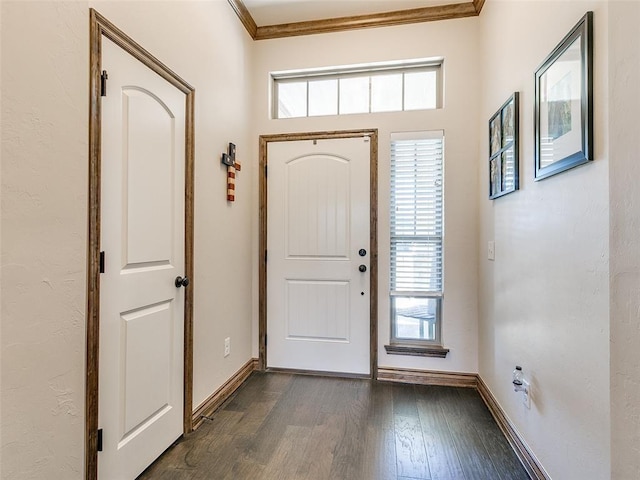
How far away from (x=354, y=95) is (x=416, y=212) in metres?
1.13

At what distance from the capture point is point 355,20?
2766 millimetres

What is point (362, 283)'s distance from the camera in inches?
110

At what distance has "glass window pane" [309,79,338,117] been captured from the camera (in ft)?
9.61

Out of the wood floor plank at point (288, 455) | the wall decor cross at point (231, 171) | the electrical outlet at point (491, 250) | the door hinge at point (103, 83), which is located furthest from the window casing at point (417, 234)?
the door hinge at point (103, 83)

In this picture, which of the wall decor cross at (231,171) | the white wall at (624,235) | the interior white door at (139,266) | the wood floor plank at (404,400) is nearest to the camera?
the white wall at (624,235)

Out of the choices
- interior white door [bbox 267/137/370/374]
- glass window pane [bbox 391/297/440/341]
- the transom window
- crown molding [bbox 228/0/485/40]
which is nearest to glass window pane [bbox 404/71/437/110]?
the transom window

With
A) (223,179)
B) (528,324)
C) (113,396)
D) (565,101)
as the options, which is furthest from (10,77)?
(528,324)

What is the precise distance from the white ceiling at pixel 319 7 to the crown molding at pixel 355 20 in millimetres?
30

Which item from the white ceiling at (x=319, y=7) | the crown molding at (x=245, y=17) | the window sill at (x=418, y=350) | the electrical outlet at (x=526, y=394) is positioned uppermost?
the white ceiling at (x=319, y=7)

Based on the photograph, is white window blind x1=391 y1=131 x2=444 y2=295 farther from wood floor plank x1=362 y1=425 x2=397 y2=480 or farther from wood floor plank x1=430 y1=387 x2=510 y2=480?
wood floor plank x1=362 y1=425 x2=397 y2=480

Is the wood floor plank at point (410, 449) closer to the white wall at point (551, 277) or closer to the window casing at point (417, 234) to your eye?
the white wall at point (551, 277)

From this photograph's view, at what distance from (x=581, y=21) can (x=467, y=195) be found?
1527 millimetres

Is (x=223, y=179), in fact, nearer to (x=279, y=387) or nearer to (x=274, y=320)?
(x=274, y=320)

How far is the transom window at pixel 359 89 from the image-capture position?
2.81 meters
